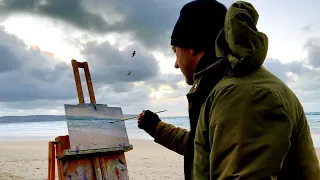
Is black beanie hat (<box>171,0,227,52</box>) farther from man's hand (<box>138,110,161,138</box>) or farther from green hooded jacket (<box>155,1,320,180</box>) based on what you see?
man's hand (<box>138,110,161,138</box>)

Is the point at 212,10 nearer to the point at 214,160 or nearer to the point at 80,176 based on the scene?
the point at 214,160

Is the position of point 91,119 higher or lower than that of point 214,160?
higher

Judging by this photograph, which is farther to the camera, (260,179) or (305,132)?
(305,132)

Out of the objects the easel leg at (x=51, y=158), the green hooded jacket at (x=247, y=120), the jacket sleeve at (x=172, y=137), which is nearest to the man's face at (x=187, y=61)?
the green hooded jacket at (x=247, y=120)

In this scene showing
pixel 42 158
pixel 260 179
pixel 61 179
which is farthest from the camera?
pixel 42 158

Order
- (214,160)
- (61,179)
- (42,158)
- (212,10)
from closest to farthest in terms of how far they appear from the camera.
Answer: (214,160)
(212,10)
(61,179)
(42,158)

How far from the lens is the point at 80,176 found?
417cm

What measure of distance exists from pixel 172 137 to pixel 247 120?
4.59ft

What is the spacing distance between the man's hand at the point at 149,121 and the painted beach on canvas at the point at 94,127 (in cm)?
156

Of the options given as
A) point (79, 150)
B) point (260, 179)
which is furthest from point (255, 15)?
point (79, 150)

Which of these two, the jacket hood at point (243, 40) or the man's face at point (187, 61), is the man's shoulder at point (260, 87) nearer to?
the jacket hood at point (243, 40)

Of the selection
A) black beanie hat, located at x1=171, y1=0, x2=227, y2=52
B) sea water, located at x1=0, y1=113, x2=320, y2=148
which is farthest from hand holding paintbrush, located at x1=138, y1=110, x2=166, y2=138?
sea water, located at x1=0, y1=113, x2=320, y2=148

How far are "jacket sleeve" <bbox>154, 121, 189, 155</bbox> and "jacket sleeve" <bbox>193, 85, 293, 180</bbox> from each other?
3.97 feet

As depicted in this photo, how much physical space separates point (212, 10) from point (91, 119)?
3.03 m
